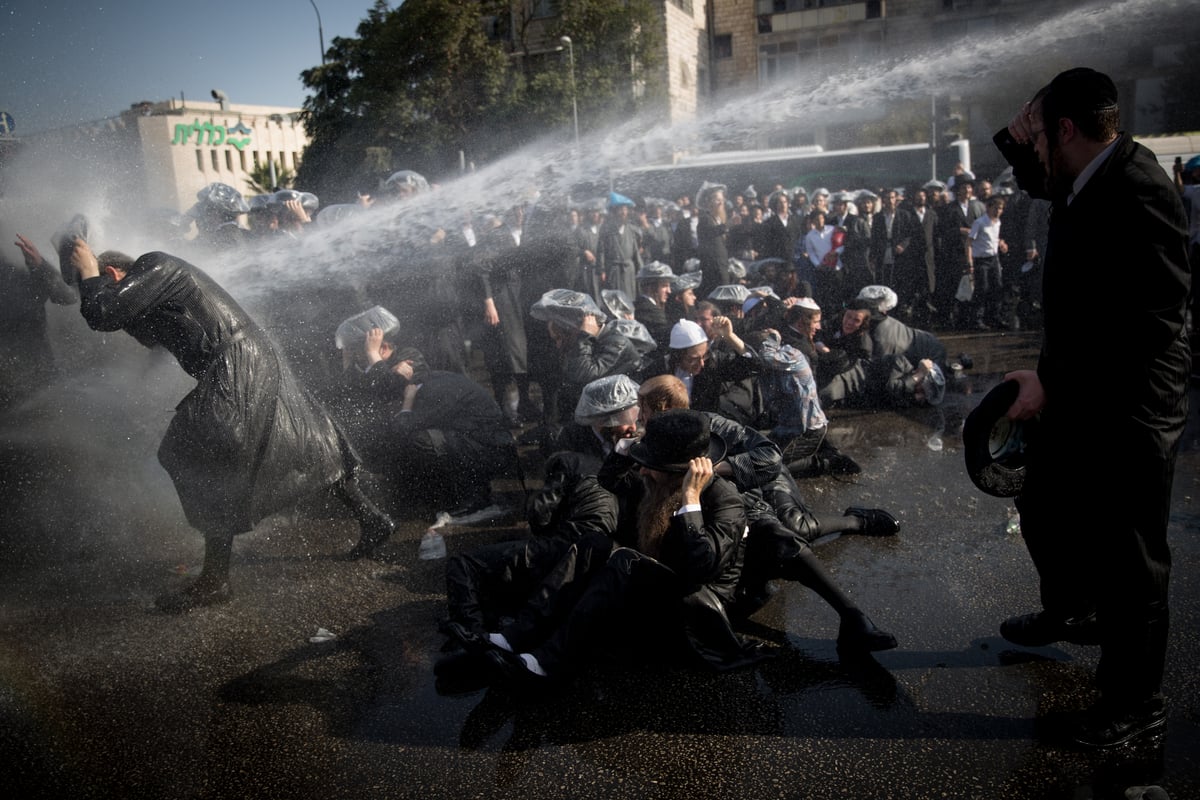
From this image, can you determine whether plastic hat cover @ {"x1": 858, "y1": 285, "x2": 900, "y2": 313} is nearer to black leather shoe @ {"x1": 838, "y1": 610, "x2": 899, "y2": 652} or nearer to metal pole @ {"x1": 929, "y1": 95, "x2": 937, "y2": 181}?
black leather shoe @ {"x1": 838, "y1": 610, "x2": 899, "y2": 652}

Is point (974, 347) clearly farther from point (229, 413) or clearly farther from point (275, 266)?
point (229, 413)

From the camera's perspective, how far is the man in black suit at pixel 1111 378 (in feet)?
8.54

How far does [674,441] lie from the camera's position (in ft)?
10.9

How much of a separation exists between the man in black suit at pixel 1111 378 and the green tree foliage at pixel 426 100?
1063 inches

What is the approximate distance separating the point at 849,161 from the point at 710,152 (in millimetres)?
3977

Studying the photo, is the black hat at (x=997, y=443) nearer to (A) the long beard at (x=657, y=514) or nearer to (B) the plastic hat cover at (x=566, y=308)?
(A) the long beard at (x=657, y=514)

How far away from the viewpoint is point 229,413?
13.9 feet

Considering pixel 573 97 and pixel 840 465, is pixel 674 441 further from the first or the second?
pixel 573 97

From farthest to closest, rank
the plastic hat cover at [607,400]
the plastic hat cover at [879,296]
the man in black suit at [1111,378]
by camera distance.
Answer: the plastic hat cover at [879,296] < the plastic hat cover at [607,400] < the man in black suit at [1111,378]

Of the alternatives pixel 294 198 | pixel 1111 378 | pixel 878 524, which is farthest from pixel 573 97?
pixel 1111 378

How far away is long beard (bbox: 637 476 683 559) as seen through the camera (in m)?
3.40

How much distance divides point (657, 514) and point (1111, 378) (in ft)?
5.11

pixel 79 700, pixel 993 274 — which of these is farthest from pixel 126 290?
pixel 993 274

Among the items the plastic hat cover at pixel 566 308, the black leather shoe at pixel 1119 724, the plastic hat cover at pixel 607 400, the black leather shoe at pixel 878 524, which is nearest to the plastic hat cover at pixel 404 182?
the plastic hat cover at pixel 566 308
